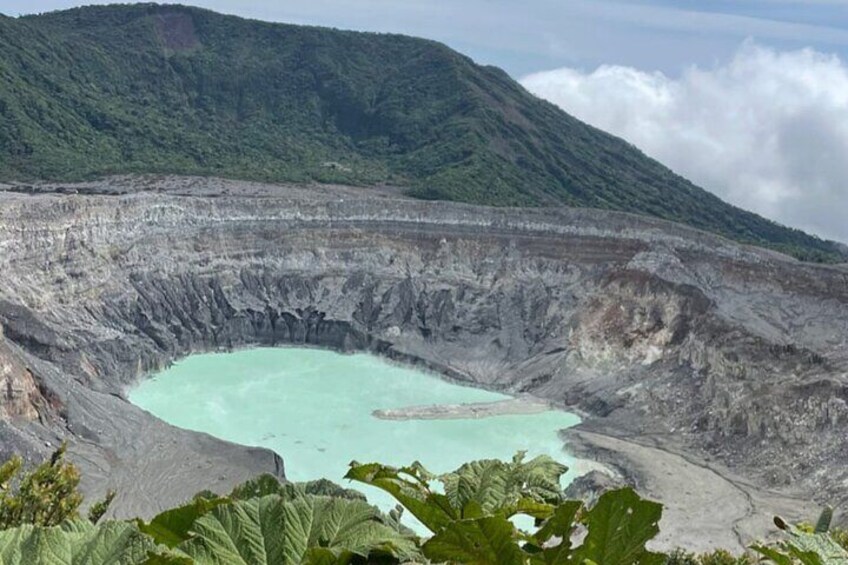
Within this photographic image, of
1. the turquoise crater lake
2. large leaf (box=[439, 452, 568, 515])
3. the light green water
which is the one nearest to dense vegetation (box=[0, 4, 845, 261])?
the turquoise crater lake

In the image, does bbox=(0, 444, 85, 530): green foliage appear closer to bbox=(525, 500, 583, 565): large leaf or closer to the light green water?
bbox=(525, 500, 583, 565): large leaf

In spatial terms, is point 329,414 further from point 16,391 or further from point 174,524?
point 174,524

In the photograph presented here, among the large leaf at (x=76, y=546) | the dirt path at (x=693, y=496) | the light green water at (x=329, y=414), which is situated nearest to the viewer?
the large leaf at (x=76, y=546)

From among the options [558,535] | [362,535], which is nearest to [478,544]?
[362,535]

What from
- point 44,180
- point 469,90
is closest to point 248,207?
point 44,180

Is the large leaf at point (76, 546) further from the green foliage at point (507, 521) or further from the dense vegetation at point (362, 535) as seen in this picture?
the green foliage at point (507, 521)

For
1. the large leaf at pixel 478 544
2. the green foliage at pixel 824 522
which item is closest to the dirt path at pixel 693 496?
the green foliage at pixel 824 522

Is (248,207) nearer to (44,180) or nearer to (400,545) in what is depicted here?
(44,180)
